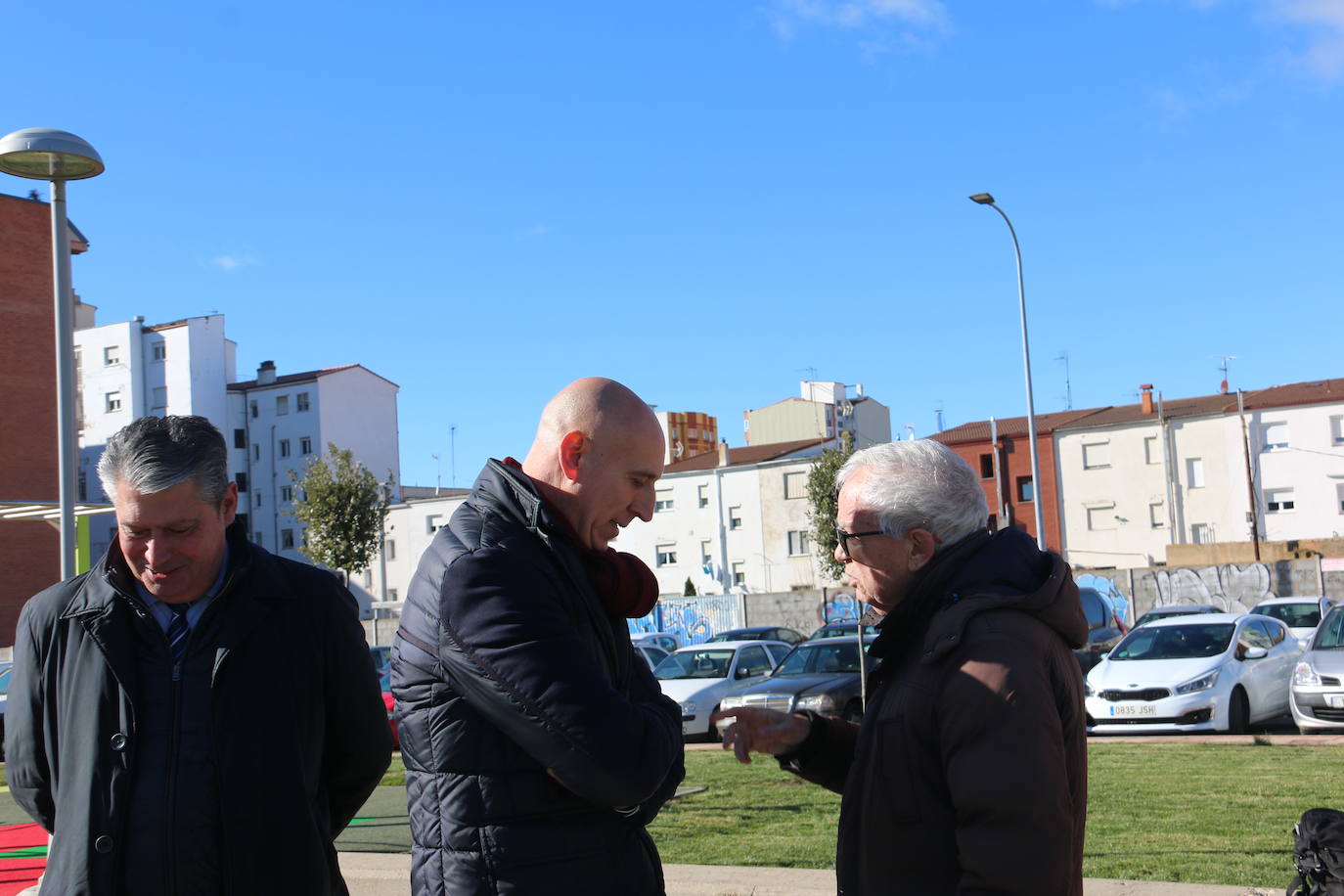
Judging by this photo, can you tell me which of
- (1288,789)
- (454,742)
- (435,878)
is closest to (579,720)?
(454,742)

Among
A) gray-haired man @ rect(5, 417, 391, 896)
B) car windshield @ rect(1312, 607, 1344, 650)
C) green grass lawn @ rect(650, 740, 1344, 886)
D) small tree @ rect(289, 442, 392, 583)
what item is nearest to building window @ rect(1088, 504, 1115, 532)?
small tree @ rect(289, 442, 392, 583)

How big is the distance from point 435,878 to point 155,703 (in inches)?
38.9

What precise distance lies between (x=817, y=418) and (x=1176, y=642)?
61.6 meters

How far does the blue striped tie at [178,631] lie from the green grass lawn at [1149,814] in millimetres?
5284

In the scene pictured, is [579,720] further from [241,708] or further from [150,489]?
[150,489]

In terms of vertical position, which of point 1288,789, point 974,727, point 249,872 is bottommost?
point 1288,789

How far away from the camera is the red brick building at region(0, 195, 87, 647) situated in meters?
49.7

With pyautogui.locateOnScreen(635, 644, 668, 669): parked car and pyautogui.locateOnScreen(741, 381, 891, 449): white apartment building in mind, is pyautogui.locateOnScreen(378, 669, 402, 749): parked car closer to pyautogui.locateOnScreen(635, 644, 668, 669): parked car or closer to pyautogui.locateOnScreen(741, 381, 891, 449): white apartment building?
pyautogui.locateOnScreen(635, 644, 668, 669): parked car

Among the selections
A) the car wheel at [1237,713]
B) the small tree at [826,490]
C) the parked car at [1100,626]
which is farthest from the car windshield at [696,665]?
the small tree at [826,490]

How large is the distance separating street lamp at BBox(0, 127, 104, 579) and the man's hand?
20.6ft

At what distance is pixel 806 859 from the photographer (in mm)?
7930

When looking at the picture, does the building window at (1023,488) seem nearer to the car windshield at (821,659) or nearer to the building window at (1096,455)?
the building window at (1096,455)

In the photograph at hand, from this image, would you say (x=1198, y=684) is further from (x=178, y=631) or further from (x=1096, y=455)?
(x=1096, y=455)

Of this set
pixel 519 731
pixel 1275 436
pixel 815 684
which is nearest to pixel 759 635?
pixel 815 684
